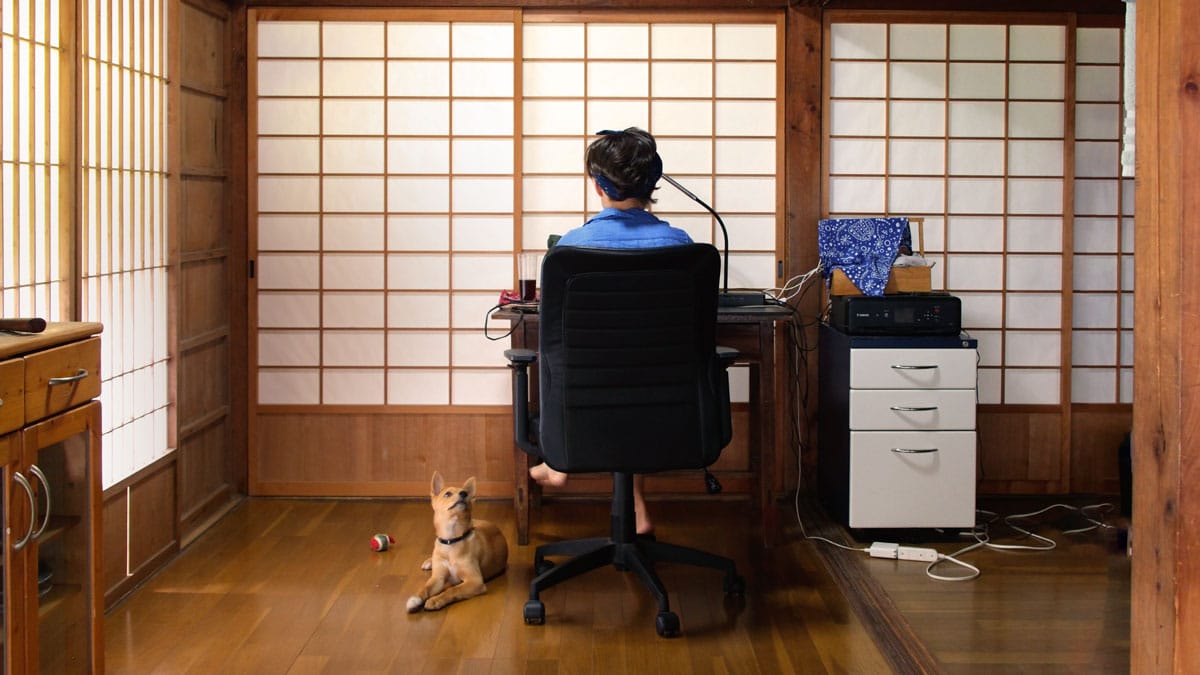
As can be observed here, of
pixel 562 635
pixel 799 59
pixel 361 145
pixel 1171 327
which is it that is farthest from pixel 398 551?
pixel 1171 327

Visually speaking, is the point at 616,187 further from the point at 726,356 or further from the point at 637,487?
the point at 637,487

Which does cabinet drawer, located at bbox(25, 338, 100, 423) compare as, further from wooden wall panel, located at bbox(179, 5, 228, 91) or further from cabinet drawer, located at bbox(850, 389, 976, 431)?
cabinet drawer, located at bbox(850, 389, 976, 431)

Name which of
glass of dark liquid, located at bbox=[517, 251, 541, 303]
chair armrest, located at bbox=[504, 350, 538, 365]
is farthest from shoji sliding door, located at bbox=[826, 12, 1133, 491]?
chair armrest, located at bbox=[504, 350, 538, 365]

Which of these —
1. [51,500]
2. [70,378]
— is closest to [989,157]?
[70,378]

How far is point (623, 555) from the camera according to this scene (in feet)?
12.0

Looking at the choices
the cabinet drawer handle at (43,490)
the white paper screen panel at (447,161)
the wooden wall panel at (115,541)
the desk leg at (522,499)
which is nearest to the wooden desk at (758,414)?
the desk leg at (522,499)

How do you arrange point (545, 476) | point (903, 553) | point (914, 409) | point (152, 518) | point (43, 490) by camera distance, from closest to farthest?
point (43, 490)
point (152, 518)
point (903, 553)
point (914, 409)
point (545, 476)

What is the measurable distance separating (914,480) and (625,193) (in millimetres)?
1556

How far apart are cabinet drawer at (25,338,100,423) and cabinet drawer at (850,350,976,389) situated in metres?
2.58

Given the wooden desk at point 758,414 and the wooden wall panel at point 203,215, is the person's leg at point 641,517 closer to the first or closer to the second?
the wooden desk at point 758,414

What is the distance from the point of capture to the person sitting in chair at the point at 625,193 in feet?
11.3

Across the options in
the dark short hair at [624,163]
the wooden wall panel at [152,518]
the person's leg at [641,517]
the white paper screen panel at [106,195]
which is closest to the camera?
the white paper screen panel at [106,195]

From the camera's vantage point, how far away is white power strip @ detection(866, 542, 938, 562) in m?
4.07

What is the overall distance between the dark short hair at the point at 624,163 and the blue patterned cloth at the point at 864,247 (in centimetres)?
127
